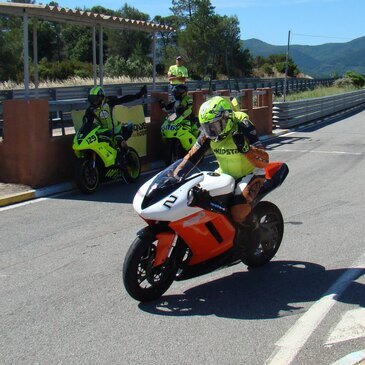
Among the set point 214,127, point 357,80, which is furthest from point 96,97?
point 357,80

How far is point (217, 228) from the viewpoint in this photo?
5090mm

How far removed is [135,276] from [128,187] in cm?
546

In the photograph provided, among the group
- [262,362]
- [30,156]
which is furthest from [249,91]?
[262,362]

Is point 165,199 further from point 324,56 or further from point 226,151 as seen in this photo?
point 324,56

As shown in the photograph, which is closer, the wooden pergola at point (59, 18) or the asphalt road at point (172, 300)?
the asphalt road at point (172, 300)

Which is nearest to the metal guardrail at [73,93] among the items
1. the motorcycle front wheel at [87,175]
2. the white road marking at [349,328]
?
the motorcycle front wheel at [87,175]

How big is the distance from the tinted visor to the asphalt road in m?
1.38

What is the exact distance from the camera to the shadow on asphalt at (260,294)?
479cm

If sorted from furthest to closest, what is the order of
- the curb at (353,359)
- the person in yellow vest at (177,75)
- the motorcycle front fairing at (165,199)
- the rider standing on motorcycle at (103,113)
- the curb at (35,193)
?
the person in yellow vest at (177,75), the rider standing on motorcycle at (103,113), the curb at (35,193), the motorcycle front fairing at (165,199), the curb at (353,359)

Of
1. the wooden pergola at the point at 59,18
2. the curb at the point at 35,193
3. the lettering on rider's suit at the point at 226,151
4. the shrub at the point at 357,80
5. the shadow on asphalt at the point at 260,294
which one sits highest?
the wooden pergola at the point at 59,18

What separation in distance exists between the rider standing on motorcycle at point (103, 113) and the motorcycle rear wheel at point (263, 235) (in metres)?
4.68

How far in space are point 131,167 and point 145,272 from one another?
5.62 m

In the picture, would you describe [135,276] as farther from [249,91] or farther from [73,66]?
[73,66]

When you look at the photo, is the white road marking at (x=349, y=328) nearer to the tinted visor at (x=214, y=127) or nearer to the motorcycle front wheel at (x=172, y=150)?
the tinted visor at (x=214, y=127)
